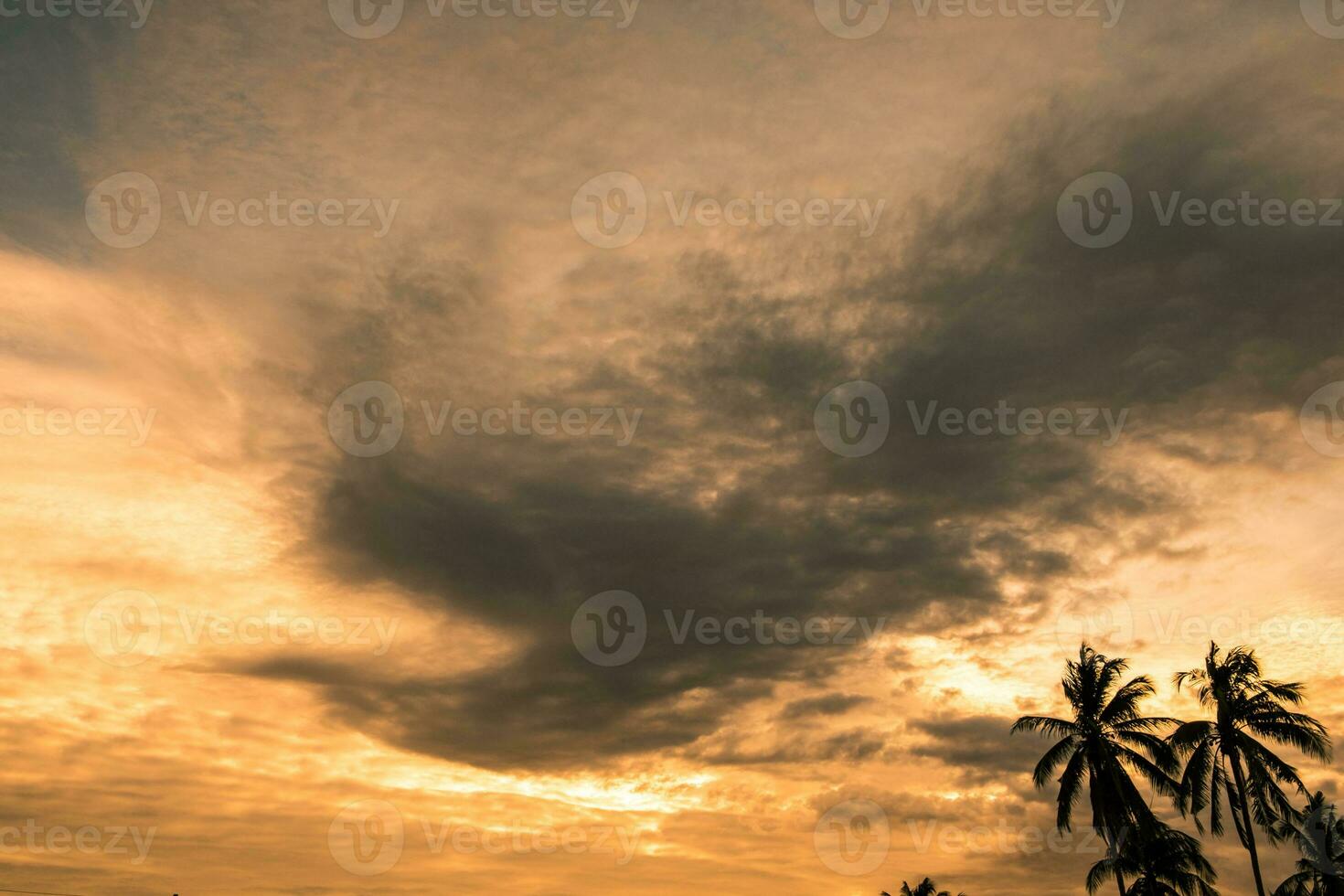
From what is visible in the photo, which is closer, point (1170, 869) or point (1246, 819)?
point (1246, 819)

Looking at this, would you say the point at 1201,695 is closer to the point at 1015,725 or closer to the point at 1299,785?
the point at 1299,785

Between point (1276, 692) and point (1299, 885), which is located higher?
point (1276, 692)

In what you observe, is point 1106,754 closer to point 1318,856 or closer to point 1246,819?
point 1246,819

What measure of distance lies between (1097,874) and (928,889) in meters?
39.8

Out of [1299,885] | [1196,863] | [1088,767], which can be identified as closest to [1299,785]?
[1088,767]

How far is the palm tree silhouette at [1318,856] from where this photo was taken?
5588cm

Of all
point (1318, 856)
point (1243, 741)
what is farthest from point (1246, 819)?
point (1318, 856)

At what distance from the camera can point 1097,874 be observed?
54.4 metres

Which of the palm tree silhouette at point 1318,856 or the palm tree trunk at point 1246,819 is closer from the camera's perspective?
the palm tree trunk at point 1246,819

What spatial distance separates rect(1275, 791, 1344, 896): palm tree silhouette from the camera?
2200 inches

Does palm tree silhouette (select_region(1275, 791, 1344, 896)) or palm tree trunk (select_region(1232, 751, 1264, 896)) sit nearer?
palm tree trunk (select_region(1232, 751, 1264, 896))

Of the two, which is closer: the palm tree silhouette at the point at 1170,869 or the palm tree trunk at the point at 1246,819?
the palm tree trunk at the point at 1246,819

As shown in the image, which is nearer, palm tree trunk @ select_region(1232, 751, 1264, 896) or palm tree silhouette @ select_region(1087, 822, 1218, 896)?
palm tree trunk @ select_region(1232, 751, 1264, 896)

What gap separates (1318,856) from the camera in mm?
63031
